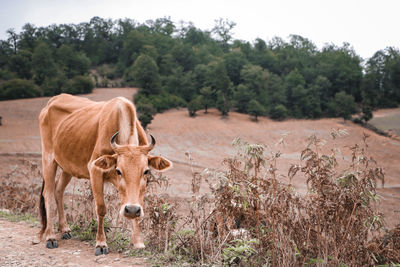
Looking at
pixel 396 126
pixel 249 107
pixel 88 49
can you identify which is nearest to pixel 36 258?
pixel 249 107

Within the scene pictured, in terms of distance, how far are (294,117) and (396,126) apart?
43.6 ft

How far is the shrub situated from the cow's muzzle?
4843 centimetres

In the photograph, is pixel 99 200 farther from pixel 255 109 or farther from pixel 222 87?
pixel 222 87

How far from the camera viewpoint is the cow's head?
4094 mm

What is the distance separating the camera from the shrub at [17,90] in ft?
149

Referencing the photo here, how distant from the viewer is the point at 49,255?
16.2 ft

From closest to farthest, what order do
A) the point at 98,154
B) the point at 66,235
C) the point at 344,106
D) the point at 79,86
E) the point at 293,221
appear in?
the point at 293,221 < the point at 98,154 < the point at 66,235 < the point at 344,106 < the point at 79,86

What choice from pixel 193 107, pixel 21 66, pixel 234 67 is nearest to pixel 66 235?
pixel 193 107

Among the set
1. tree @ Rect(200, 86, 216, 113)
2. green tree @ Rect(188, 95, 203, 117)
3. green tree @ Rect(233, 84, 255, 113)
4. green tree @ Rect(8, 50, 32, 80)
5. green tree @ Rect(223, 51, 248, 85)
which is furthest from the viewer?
green tree @ Rect(223, 51, 248, 85)

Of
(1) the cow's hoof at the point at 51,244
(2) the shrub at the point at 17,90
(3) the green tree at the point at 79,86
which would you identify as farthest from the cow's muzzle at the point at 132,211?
(2) the shrub at the point at 17,90

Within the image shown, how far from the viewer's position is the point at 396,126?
41.9m

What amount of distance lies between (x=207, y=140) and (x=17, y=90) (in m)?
29.3

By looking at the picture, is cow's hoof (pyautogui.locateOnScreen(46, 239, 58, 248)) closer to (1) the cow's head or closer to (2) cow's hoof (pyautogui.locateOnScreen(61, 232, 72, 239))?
(2) cow's hoof (pyautogui.locateOnScreen(61, 232, 72, 239))

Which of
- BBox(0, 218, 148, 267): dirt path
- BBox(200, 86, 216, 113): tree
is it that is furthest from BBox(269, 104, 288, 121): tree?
BBox(0, 218, 148, 267): dirt path
